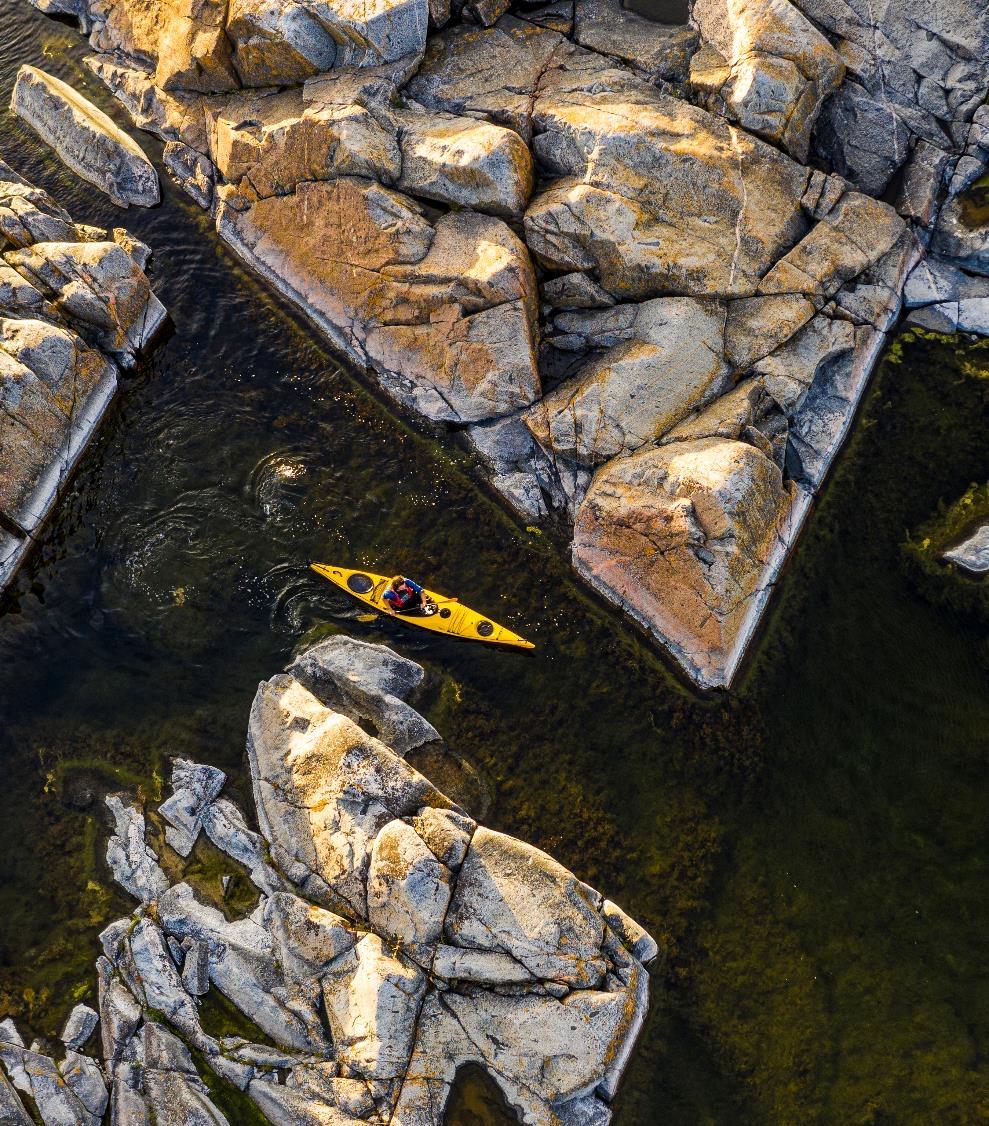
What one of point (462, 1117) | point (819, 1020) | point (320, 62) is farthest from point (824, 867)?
point (320, 62)

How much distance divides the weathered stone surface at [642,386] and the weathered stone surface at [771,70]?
5.54 m

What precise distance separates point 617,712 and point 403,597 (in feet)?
20.3

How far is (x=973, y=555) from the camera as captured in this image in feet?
74.3

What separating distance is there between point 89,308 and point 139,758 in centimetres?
1309

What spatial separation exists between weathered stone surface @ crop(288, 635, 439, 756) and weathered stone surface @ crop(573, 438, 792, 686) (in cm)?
578

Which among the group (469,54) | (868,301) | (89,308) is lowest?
(868,301)

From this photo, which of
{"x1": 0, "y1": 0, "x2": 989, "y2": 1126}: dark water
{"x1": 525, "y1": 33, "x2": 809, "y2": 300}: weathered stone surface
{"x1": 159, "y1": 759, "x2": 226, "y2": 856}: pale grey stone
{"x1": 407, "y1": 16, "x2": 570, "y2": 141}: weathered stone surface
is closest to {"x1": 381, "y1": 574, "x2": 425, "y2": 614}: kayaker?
{"x1": 0, "y1": 0, "x2": 989, "y2": 1126}: dark water

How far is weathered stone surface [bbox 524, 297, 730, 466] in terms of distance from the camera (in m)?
23.6

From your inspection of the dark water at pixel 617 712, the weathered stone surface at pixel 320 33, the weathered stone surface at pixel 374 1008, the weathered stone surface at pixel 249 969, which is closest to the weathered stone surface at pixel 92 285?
the dark water at pixel 617 712

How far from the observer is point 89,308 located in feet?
84.9

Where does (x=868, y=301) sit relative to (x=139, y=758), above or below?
above

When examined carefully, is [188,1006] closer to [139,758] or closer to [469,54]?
[139,758]

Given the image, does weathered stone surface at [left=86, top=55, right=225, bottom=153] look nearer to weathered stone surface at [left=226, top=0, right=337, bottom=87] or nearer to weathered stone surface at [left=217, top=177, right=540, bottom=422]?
weathered stone surface at [left=226, top=0, right=337, bottom=87]

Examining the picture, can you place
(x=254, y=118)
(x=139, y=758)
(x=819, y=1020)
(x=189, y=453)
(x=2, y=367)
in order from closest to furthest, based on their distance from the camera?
1. (x=819, y=1020)
2. (x=139, y=758)
3. (x=2, y=367)
4. (x=189, y=453)
5. (x=254, y=118)
